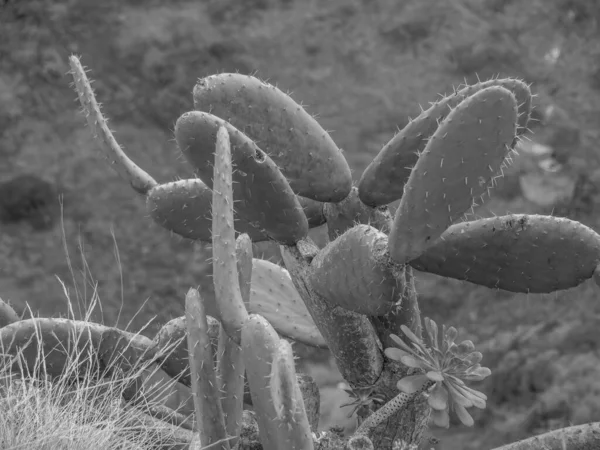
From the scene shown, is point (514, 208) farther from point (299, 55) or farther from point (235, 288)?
point (235, 288)

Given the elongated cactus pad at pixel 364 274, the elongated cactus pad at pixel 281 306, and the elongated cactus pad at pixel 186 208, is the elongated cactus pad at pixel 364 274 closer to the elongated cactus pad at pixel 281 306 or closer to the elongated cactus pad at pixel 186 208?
the elongated cactus pad at pixel 186 208

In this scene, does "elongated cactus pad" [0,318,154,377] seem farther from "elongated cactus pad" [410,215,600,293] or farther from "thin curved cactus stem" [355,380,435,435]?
"elongated cactus pad" [410,215,600,293]

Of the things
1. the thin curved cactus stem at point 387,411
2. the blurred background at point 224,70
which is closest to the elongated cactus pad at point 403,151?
the thin curved cactus stem at point 387,411

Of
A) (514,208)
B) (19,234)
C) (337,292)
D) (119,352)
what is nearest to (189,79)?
(19,234)

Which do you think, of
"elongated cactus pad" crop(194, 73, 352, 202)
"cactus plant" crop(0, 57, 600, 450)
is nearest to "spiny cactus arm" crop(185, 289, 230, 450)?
"cactus plant" crop(0, 57, 600, 450)

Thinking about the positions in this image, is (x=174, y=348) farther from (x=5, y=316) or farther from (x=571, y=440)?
(x=571, y=440)
